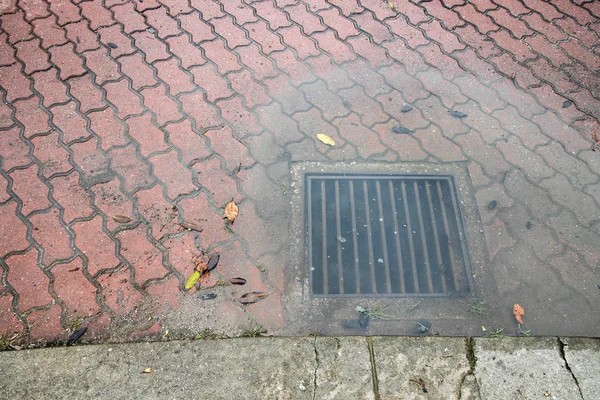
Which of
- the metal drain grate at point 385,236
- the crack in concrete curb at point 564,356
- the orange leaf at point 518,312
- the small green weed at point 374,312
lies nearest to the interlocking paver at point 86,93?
the metal drain grate at point 385,236

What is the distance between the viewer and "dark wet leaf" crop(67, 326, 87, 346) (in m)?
2.62

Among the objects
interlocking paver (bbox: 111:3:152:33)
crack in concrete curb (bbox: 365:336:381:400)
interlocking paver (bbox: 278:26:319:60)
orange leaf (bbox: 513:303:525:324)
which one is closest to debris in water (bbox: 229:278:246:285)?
crack in concrete curb (bbox: 365:336:381:400)

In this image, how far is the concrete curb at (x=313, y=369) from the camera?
240cm

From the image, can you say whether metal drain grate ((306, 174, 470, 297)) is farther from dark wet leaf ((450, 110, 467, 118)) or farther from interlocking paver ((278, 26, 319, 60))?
interlocking paver ((278, 26, 319, 60))

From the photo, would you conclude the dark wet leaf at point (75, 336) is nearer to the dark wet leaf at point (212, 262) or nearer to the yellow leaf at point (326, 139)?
the dark wet leaf at point (212, 262)

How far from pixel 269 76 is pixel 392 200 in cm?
158

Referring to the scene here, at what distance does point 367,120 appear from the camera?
3795 mm

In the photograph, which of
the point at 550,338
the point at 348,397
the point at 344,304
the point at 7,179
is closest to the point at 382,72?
the point at 344,304

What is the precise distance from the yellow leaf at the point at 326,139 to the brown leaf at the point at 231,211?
88 centimetres

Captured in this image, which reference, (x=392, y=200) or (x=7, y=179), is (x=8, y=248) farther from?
(x=392, y=200)

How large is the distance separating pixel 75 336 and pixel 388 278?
6.08ft

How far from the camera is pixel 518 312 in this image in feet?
9.29

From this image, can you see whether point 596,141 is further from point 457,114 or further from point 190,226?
point 190,226

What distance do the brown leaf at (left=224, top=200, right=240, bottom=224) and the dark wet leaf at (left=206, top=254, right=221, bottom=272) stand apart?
0.29m
